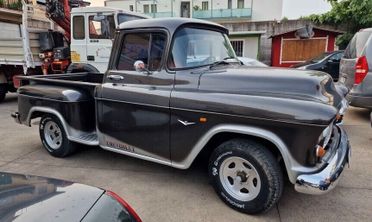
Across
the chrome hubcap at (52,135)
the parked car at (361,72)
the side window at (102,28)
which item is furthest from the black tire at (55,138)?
the parked car at (361,72)

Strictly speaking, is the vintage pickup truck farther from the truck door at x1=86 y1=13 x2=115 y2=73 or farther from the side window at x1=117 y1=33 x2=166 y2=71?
the truck door at x1=86 y1=13 x2=115 y2=73

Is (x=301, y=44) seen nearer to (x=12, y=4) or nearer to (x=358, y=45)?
(x=358, y=45)

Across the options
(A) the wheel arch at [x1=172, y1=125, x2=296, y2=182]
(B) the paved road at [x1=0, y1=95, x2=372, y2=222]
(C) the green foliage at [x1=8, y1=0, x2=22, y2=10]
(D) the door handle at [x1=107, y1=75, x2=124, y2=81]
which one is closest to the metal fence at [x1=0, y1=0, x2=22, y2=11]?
(C) the green foliage at [x1=8, y1=0, x2=22, y2=10]

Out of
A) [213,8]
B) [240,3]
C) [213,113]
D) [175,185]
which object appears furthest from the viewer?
[240,3]

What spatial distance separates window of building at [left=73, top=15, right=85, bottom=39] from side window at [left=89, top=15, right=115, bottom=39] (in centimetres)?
29

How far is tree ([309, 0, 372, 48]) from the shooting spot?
14101mm

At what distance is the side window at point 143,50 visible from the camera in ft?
10.7

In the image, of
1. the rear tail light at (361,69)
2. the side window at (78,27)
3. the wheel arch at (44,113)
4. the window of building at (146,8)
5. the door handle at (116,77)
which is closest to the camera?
the door handle at (116,77)

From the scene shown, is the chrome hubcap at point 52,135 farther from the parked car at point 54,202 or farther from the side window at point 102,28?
the side window at point 102,28

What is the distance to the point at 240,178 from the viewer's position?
290 centimetres

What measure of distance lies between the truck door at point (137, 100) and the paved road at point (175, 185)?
0.41 meters

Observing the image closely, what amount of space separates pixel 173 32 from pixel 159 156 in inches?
58.3

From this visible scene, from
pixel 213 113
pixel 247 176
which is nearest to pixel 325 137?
pixel 247 176

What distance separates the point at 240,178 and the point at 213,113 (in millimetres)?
750
